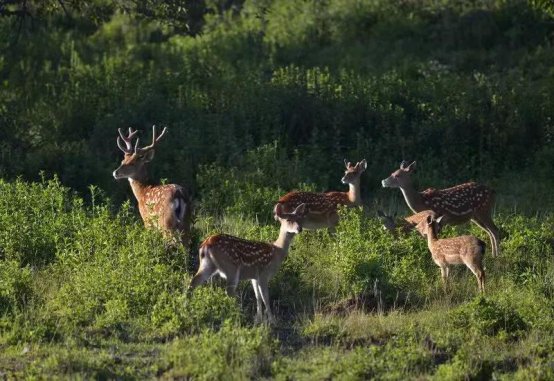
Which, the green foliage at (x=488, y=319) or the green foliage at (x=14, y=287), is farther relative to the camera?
the green foliage at (x=14, y=287)

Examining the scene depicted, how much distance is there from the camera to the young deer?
12461 millimetres

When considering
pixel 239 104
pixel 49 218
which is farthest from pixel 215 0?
pixel 49 218

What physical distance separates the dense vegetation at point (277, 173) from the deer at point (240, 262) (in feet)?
0.89

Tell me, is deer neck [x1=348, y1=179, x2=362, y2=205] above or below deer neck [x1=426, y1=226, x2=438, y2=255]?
below

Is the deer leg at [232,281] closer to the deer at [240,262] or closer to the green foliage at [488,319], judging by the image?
the deer at [240,262]

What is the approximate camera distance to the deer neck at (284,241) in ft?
40.6

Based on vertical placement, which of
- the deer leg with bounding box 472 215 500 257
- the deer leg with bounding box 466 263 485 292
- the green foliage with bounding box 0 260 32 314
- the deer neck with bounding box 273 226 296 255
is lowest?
the green foliage with bounding box 0 260 32 314

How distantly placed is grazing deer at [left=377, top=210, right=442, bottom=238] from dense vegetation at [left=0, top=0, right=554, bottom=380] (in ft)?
0.61

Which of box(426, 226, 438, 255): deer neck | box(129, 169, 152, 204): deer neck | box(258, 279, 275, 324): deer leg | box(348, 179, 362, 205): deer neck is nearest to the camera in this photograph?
box(258, 279, 275, 324): deer leg

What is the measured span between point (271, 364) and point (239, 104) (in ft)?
27.4

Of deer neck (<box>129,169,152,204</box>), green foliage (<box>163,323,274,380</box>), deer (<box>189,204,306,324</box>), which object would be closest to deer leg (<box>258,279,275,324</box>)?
deer (<box>189,204,306,324</box>)

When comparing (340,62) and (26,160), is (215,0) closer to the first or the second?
(340,62)

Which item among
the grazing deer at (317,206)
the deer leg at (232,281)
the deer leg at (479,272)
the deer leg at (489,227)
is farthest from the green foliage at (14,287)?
the deer leg at (489,227)

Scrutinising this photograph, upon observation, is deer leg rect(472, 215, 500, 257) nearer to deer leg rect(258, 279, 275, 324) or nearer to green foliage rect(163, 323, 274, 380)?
deer leg rect(258, 279, 275, 324)
